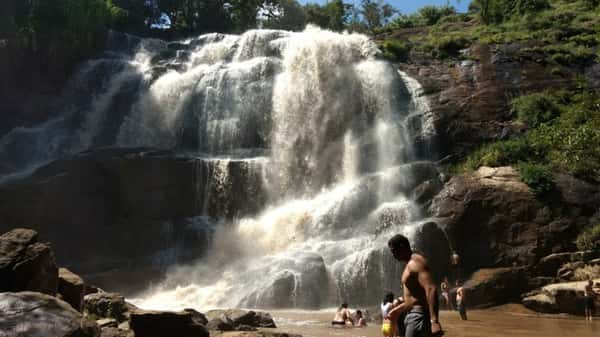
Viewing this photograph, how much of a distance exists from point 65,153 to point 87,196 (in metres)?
7.85

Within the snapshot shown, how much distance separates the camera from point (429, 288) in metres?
4.99

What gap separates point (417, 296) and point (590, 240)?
55.9ft

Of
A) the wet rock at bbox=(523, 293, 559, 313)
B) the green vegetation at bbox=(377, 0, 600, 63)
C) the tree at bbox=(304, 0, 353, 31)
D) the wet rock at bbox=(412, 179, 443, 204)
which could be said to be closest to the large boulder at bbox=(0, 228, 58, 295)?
the wet rock at bbox=(523, 293, 559, 313)

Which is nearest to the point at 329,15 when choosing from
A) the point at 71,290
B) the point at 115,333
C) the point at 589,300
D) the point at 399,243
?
the point at 589,300

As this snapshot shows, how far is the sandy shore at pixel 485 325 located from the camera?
13.2 meters

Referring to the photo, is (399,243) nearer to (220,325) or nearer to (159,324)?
(159,324)

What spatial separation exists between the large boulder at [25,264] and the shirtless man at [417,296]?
5379 millimetres

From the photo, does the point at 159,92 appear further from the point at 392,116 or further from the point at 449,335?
the point at 449,335

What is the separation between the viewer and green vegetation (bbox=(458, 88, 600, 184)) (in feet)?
64.0

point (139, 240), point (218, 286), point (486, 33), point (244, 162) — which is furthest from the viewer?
point (486, 33)

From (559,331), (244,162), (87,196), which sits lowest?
(559,331)

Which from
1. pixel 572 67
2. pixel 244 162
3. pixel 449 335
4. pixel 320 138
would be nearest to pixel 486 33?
pixel 572 67

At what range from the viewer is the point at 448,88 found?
99.4 feet

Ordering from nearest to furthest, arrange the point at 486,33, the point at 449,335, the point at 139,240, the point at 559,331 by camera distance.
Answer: the point at 449,335
the point at 559,331
the point at 139,240
the point at 486,33
